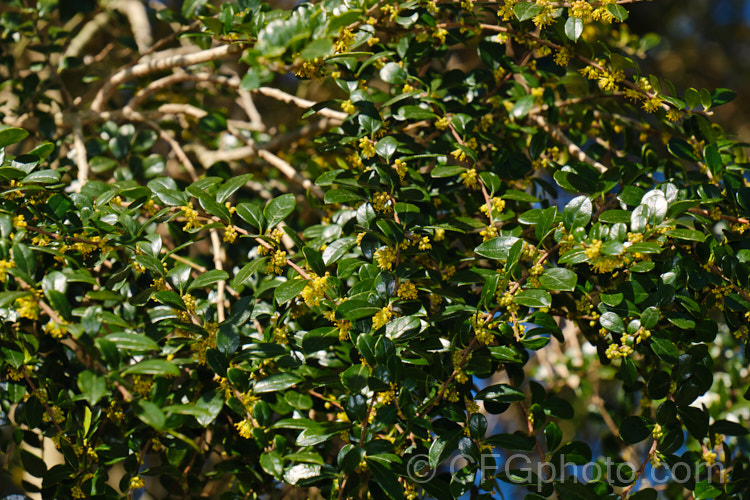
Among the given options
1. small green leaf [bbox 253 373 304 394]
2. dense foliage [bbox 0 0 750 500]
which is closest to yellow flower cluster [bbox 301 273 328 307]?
dense foliage [bbox 0 0 750 500]

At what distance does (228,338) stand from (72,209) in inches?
14.3

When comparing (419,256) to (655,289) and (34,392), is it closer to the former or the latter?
(655,289)

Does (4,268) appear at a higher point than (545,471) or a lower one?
higher

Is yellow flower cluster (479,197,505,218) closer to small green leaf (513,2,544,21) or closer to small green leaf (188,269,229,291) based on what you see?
small green leaf (513,2,544,21)

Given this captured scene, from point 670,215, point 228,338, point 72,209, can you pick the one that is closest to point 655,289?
point 670,215

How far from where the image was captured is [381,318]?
95cm

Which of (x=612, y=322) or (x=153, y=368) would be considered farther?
(x=612, y=322)

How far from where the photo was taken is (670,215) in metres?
1.02

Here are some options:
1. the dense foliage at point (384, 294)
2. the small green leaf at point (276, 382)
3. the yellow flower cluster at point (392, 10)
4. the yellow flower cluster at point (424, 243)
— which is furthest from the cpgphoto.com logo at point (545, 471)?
the yellow flower cluster at point (392, 10)

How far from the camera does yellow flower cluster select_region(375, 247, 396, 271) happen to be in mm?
1023

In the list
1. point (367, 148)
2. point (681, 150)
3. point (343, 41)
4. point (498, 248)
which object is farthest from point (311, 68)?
point (681, 150)

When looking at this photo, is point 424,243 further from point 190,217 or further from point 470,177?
point 190,217

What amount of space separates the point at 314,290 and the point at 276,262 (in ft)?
0.34

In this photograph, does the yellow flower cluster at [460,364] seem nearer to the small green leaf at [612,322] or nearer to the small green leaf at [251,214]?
the small green leaf at [612,322]
